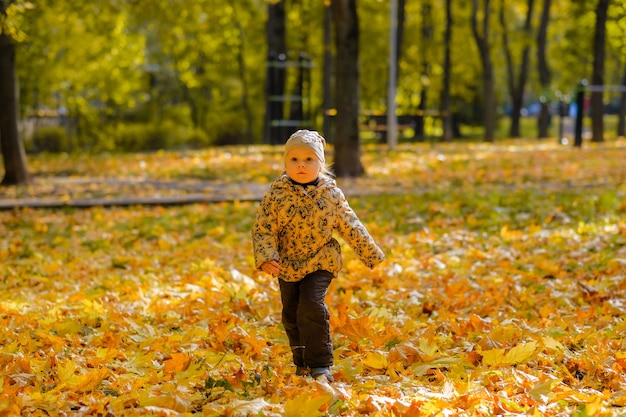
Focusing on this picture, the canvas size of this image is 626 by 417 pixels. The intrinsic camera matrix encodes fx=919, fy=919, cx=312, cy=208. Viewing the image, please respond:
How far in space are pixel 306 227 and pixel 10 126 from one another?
41.8 feet

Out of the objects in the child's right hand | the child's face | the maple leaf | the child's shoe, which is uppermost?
the child's face

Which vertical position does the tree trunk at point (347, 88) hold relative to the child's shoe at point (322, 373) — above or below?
above

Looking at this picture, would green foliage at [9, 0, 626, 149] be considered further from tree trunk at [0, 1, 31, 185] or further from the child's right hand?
the child's right hand

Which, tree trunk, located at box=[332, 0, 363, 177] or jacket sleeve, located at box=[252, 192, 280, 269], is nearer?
jacket sleeve, located at box=[252, 192, 280, 269]

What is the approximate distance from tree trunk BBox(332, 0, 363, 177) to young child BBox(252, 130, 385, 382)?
1127cm

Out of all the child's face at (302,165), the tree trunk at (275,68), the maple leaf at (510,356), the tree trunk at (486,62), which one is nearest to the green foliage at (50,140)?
the tree trunk at (275,68)

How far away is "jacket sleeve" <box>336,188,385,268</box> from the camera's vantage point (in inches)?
190

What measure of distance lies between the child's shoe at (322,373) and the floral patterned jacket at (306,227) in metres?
0.48

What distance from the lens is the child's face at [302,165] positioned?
4.72 metres

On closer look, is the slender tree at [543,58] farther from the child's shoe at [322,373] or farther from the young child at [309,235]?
the child's shoe at [322,373]

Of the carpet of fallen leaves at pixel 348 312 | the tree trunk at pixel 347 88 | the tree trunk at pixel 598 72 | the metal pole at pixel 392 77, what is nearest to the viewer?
the carpet of fallen leaves at pixel 348 312

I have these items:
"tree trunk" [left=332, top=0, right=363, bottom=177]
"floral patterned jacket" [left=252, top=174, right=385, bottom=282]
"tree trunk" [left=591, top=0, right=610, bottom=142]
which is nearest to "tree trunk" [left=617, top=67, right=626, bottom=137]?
"tree trunk" [left=591, top=0, right=610, bottom=142]

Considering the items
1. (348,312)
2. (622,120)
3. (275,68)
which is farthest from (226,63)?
(348,312)

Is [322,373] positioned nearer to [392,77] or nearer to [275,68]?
[392,77]
